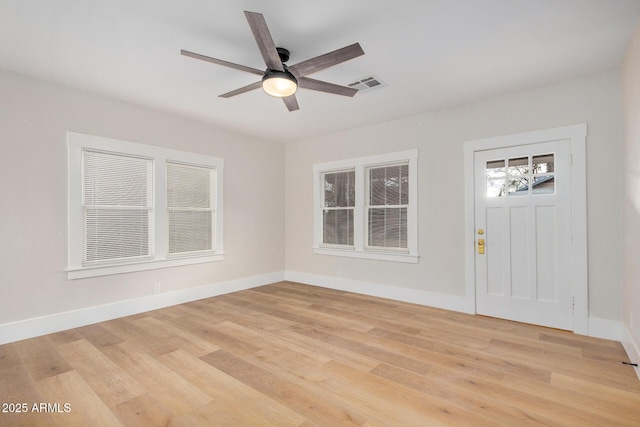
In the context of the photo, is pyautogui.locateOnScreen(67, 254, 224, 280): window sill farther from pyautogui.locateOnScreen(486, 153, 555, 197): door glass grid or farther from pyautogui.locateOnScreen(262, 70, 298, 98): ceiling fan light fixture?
pyautogui.locateOnScreen(486, 153, 555, 197): door glass grid

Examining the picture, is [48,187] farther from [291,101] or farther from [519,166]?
[519,166]

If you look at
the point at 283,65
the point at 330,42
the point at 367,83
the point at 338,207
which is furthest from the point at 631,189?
the point at 338,207

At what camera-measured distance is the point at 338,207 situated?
5656 mm

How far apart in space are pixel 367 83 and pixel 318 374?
2.97m

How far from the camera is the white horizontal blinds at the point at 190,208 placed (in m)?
4.62

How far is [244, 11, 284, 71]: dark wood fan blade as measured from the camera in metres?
1.97

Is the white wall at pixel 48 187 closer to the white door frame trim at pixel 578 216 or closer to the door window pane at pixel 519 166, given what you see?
the door window pane at pixel 519 166

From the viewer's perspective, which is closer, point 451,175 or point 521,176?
point 521,176

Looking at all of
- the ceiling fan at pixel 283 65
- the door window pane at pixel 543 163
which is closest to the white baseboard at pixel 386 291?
the door window pane at pixel 543 163

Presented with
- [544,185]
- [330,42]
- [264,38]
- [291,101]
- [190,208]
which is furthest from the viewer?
[190,208]

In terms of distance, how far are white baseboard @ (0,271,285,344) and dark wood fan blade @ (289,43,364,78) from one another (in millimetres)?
3556

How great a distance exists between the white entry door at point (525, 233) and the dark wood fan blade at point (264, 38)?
9.53 feet

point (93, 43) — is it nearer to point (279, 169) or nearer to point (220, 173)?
point (220, 173)

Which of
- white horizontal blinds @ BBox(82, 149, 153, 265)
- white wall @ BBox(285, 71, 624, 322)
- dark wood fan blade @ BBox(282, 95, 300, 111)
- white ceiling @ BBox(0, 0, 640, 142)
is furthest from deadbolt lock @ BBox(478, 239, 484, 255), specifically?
white horizontal blinds @ BBox(82, 149, 153, 265)
